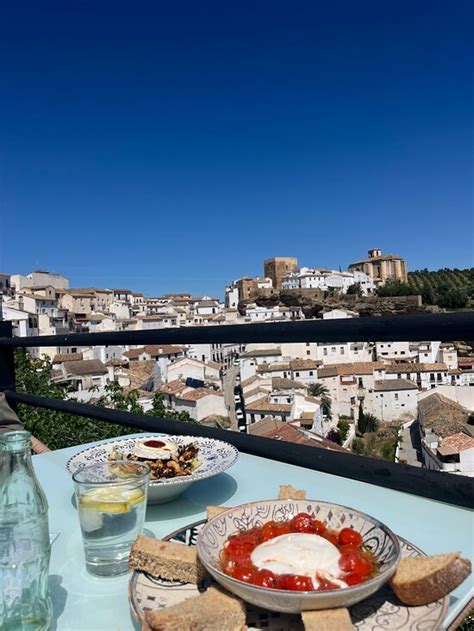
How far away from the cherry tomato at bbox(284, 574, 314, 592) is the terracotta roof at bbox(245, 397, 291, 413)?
92.0 ft

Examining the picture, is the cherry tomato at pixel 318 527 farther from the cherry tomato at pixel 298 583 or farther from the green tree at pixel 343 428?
the green tree at pixel 343 428

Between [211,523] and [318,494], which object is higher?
[211,523]

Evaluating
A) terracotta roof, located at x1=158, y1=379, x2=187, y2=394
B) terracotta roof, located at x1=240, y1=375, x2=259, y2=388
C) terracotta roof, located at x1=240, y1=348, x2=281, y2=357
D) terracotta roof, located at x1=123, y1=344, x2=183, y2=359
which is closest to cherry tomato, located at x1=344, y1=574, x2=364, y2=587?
terracotta roof, located at x1=158, y1=379, x2=187, y2=394

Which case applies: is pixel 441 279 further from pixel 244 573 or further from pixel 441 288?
pixel 244 573

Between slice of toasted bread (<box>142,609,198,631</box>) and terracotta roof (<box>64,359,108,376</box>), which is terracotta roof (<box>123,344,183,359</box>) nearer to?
terracotta roof (<box>64,359,108,376</box>)

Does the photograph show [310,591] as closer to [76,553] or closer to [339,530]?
[339,530]

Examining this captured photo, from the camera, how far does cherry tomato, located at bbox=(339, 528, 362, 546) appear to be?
1.99 feet

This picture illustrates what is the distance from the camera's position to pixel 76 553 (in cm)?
81

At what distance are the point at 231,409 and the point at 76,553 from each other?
2900 cm

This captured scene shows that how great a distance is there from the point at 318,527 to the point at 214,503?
1.39 ft

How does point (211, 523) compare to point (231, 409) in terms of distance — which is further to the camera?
point (231, 409)

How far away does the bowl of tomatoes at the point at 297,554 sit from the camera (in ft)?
1.63

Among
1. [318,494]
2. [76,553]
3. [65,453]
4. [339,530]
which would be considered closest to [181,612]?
[339,530]

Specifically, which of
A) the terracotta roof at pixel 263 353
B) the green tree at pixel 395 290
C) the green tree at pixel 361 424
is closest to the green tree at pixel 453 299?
the green tree at pixel 395 290
